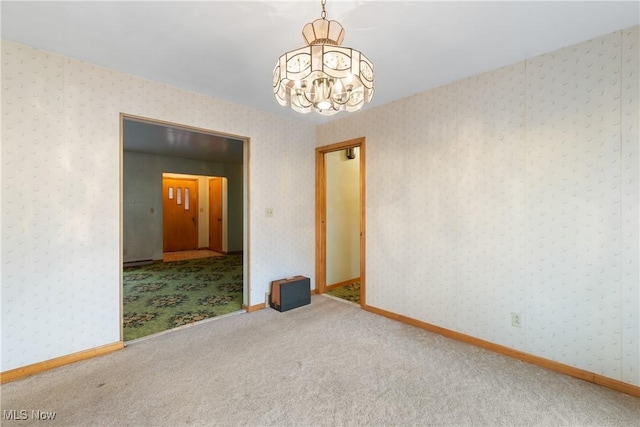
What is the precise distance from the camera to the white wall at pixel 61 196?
2.12 metres

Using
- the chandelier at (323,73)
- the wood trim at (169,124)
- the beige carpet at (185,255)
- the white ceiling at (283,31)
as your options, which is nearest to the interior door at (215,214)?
the beige carpet at (185,255)

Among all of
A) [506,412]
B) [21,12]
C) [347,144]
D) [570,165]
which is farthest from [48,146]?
[570,165]

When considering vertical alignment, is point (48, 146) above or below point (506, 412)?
above

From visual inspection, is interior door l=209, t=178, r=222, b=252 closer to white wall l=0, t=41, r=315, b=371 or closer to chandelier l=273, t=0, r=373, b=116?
white wall l=0, t=41, r=315, b=371

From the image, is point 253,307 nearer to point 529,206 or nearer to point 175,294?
point 175,294

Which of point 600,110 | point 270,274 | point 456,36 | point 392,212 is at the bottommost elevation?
point 270,274

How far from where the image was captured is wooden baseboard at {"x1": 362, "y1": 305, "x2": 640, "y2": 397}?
1999 mm

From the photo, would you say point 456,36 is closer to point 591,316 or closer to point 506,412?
point 591,316

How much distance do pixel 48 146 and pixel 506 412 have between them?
372 centimetres

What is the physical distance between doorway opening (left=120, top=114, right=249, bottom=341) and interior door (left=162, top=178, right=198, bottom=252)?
1.0 inches

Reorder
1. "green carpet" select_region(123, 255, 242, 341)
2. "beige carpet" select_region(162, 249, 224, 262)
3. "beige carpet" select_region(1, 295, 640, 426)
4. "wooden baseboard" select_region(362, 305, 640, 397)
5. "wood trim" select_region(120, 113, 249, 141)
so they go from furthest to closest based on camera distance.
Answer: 1. "beige carpet" select_region(162, 249, 224, 262)
2. "green carpet" select_region(123, 255, 242, 341)
3. "wood trim" select_region(120, 113, 249, 141)
4. "wooden baseboard" select_region(362, 305, 640, 397)
5. "beige carpet" select_region(1, 295, 640, 426)

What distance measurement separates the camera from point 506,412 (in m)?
1.78

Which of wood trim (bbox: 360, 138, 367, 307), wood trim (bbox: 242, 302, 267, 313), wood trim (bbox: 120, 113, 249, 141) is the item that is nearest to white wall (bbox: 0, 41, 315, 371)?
wood trim (bbox: 120, 113, 249, 141)

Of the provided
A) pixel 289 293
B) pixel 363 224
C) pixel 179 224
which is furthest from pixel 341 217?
pixel 179 224
